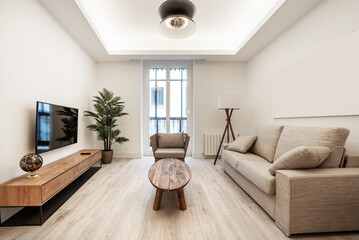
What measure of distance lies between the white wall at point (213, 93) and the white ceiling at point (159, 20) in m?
0.35

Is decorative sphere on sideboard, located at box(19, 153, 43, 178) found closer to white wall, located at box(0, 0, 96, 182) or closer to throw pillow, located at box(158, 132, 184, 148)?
white wall, located at box(0, 0, 96, 182)

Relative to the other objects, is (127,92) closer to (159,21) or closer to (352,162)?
(159,21)

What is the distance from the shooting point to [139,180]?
9.59 ft

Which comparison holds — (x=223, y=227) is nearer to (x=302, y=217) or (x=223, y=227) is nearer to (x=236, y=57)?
(x=302, y=217)

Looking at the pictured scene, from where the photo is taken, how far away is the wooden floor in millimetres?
1566

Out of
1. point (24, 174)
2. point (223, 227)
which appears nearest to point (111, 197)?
point (24, 174)

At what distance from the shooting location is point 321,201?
151 centimetres

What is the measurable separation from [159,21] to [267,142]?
3.12m

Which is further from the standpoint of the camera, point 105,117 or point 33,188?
point 105,117

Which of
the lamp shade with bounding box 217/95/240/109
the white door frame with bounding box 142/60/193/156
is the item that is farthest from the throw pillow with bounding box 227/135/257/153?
the white door frame with bounding box 142/60/193/156

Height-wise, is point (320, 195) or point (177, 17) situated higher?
point (177, 17)

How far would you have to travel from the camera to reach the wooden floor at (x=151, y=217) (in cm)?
157

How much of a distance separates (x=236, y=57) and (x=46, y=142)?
4.34 meters

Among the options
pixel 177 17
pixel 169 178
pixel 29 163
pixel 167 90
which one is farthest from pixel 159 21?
pixel 29 163
